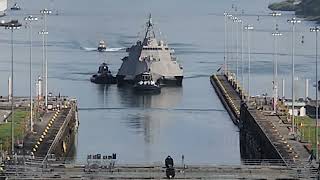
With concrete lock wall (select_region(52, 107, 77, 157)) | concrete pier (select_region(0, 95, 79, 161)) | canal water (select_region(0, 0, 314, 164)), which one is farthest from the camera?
canal water (select_region(0, 0, 314, 164))

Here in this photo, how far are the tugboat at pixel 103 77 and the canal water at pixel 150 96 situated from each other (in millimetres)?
561

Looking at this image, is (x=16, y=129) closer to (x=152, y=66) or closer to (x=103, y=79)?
(x=103, y=79)

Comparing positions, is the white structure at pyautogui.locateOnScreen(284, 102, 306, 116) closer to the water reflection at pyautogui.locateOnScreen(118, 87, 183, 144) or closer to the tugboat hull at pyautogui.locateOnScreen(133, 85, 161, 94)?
the water reflection at pyautogui.locateOnScreen(118, 87, 183, 144)

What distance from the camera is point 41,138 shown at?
43781 millimetres

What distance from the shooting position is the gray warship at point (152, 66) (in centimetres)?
7569

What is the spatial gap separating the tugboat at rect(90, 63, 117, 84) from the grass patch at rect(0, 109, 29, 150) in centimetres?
2118

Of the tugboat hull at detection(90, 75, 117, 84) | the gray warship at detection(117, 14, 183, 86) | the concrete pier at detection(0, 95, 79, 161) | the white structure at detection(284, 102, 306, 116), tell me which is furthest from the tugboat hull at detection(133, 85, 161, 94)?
the white structure at detection(284, 102, 306, 116)

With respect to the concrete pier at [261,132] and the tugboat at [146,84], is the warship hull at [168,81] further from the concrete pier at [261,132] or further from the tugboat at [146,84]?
the concrete pier at [261,132]

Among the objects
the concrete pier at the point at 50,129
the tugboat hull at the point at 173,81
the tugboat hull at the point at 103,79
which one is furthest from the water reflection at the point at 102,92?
the concrete pier at the point at 50,129

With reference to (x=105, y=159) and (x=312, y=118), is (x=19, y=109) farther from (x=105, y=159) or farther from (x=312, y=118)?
(x=105, y=159)

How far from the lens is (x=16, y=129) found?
46.2m

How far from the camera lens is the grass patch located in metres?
41.6

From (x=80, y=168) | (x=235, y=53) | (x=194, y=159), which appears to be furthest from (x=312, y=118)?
(x=235, y=53)

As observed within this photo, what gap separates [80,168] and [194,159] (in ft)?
44.6
